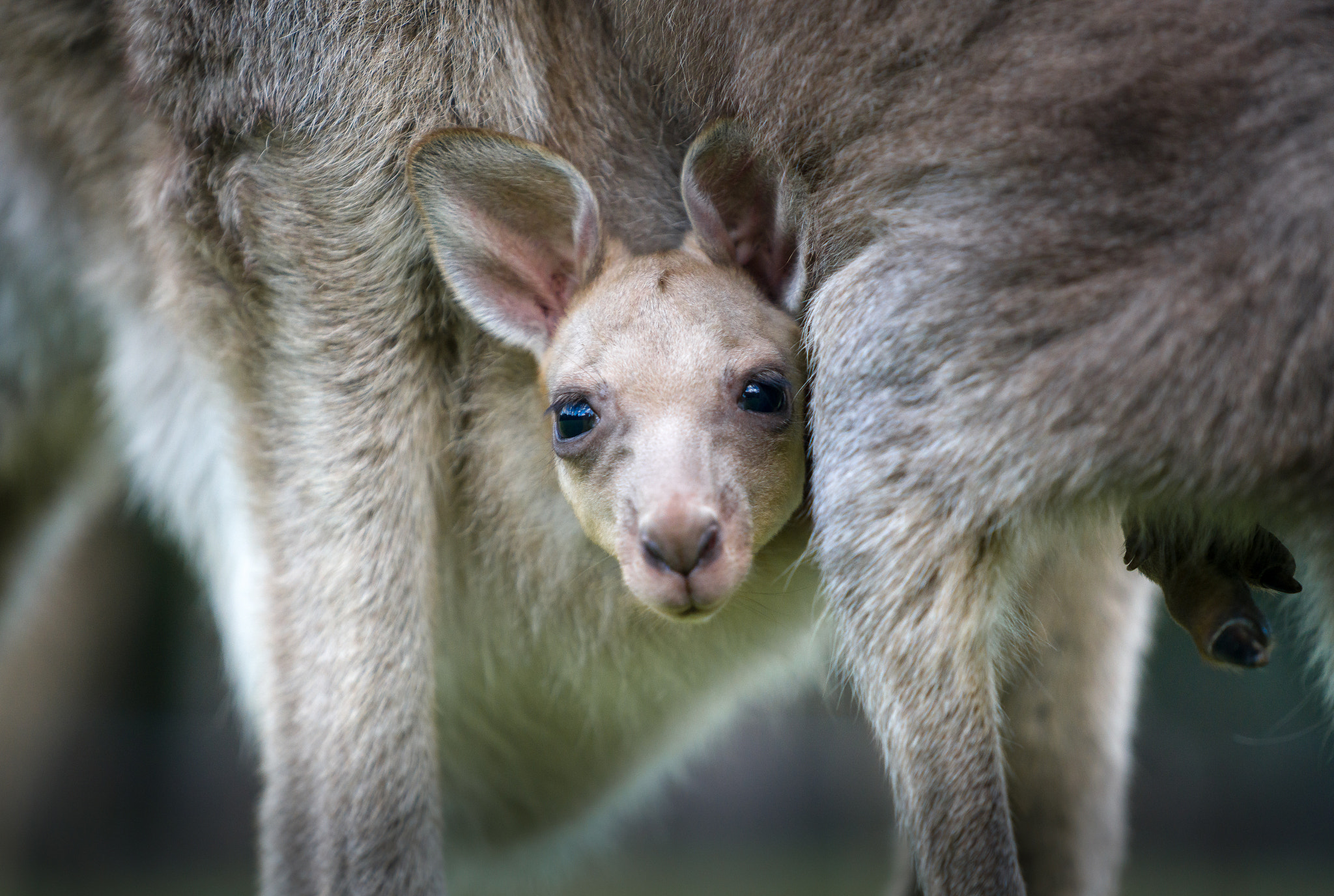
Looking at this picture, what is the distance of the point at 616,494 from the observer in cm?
196

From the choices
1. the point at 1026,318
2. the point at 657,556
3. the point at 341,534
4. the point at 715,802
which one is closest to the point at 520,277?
the point at 341,534

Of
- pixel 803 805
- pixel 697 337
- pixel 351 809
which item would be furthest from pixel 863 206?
pixel 803 805

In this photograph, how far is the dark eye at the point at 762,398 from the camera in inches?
79.0

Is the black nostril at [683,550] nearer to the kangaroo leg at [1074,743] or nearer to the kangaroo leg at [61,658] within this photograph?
the kangaroo leg at [1074,743]

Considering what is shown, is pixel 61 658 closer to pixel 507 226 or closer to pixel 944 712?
pixel 507 226

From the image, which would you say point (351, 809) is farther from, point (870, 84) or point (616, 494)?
point (870, 84)

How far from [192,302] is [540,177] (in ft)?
2.58

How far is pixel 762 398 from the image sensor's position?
2.02 metres

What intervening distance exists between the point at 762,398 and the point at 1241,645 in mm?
769

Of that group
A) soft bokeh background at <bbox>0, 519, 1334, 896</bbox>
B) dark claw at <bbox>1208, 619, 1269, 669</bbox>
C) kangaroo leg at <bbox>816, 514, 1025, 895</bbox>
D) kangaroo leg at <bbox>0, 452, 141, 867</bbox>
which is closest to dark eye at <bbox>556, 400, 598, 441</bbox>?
kangaroo leg at <bbox>816, 514, 1025, 895</bbox>

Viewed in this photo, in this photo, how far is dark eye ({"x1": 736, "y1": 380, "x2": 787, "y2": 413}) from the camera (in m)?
2.01

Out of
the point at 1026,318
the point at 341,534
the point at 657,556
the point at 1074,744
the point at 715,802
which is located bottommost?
the point at 715,802

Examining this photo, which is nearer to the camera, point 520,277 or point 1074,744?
point 520,277

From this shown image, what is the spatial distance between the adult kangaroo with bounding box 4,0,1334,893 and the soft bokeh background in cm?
313
